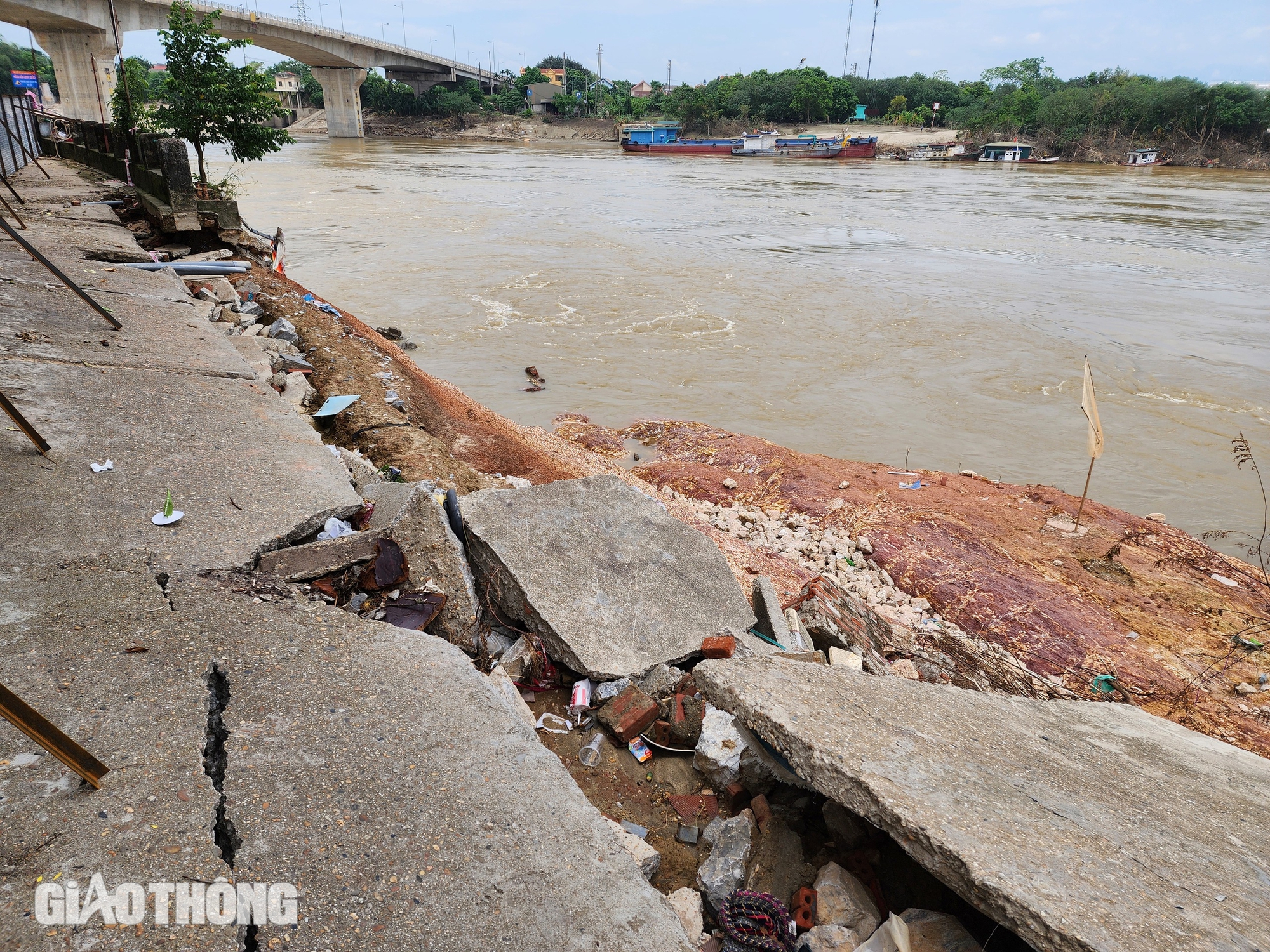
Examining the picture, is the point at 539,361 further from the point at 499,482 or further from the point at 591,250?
the point at 591,250

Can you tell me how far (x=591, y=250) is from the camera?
64.1ft

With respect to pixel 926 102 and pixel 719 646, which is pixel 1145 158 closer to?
pixel 926 102

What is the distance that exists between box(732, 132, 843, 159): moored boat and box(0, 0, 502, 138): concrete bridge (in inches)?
1327

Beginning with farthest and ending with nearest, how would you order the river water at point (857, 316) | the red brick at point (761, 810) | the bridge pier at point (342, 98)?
the bridge pier at point (342, 98), the river water at point (857, 316), the red brick at point (761, 810)

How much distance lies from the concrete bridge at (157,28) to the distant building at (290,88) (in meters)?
40.4

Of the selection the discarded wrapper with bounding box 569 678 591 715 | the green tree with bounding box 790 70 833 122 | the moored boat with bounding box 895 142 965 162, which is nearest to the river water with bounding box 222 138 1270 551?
the discarded wrapper with bounding box 569 678 591 715

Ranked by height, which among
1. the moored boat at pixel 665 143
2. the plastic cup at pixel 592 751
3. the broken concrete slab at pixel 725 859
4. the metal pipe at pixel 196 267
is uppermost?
the moored boat at pixel 665 143

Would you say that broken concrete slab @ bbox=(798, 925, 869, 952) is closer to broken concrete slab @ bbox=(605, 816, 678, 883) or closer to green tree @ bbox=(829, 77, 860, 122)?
broken concrete slab @ bbox=(605, 816, 678, 883)

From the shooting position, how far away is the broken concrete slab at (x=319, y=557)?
9.11ft

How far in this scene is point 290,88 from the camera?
360 ft

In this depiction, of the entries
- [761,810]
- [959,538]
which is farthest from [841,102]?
[761,810]

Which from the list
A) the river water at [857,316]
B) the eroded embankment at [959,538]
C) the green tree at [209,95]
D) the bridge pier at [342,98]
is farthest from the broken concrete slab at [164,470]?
the bridge pier at [342,98]

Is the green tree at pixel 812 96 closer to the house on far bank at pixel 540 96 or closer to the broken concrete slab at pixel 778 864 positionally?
the house on far bank at pixel 540 96

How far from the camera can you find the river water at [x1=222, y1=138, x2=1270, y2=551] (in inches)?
366
